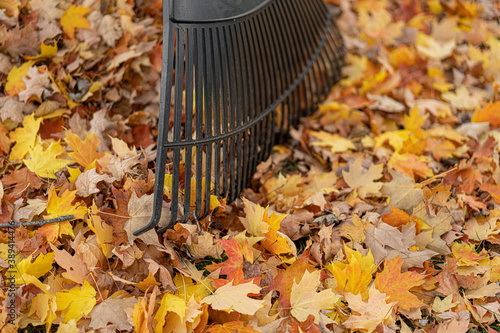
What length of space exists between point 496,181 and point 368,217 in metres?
0.70

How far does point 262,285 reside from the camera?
1428 mm

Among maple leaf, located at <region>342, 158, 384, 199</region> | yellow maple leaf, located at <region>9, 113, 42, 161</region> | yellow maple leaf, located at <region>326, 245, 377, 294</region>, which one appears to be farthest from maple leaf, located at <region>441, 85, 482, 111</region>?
yellow maple leaf, located at <region>9, 113, 42, 161</region>

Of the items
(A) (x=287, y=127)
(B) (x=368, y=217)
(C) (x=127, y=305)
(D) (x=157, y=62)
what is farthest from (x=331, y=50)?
(C) (x=127, y=305)

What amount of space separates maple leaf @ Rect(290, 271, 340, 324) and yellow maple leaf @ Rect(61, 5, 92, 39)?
1.61m

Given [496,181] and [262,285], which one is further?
[496,181]

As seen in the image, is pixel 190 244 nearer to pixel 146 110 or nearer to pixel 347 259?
pixel 347 259

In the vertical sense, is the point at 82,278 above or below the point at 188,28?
below

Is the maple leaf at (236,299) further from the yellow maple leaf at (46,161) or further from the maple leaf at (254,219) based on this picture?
the yellow maple leaf at (46,161)

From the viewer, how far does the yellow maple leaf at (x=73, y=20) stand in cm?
195

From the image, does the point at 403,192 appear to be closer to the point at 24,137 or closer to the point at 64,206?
the point at 64,206

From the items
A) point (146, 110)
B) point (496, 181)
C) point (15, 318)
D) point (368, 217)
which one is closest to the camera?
point (15, 318)

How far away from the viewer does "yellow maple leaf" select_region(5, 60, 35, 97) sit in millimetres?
1795

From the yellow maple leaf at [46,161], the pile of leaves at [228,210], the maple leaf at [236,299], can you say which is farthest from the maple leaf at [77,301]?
the yellow maple leaf at [46,161]

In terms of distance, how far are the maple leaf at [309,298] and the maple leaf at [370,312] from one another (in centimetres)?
7
